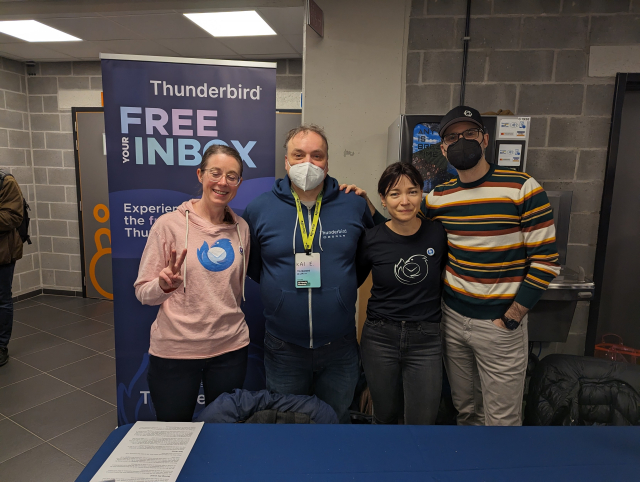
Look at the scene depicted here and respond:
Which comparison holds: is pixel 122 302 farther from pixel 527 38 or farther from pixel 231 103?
pixel 527 38

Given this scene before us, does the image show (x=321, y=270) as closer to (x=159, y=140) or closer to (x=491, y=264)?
(x=491, y=264)

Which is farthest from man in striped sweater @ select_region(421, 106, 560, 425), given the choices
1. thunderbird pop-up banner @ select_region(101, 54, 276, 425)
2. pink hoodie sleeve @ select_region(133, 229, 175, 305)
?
pink hoodie sleeve @ select_region(133, 229, 175, 305)

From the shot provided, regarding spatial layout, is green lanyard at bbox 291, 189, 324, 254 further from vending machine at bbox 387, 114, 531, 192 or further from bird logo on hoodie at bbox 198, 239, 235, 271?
vending machine at bbox 387, 114, 531, 192

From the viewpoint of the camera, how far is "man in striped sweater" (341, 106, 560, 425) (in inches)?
58.7

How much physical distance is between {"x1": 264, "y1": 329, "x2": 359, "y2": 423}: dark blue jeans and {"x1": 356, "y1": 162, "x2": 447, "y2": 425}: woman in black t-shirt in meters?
0.09

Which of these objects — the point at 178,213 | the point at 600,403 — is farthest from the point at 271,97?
the point at 600,403

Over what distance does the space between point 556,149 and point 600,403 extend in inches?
62.0

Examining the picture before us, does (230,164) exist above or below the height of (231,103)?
below

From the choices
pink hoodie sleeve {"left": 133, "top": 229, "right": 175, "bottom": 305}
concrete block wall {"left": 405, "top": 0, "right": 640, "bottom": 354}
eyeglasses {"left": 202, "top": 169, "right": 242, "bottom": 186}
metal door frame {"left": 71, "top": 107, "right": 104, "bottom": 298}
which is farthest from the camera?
metal door frame {"left": 71, "top": 107, "right": 104, "bottom": 298}

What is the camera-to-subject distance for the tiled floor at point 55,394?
2.10 metres

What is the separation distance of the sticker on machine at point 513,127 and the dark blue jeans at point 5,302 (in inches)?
145

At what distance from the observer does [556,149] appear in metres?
2.60

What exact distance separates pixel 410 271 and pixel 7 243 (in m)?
A: 3.15

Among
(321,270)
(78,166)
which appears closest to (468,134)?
(321,270)
